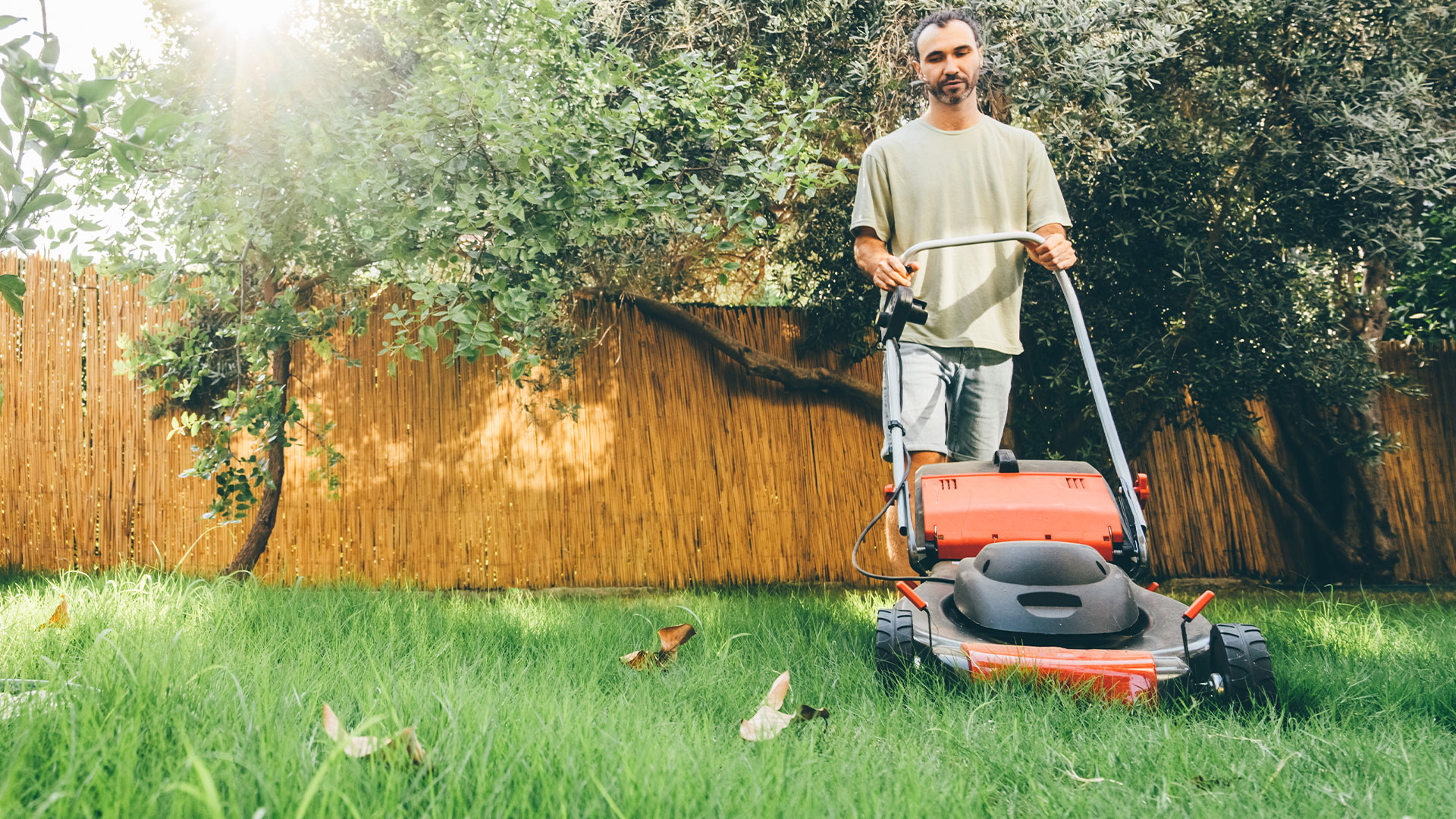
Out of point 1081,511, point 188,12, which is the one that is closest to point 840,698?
point 1081,511

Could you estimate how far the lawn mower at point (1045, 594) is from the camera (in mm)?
1736

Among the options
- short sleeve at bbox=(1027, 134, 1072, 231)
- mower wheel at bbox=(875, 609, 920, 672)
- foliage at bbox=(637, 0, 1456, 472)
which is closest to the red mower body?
mower wheel at bbox=(875, 609, 920, 672)

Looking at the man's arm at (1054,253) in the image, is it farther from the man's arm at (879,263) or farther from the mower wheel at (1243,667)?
the mower wheel at (1243,667)

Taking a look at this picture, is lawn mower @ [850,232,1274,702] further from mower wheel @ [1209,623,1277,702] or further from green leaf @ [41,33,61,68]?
green leaf @ [41,33,61,68]

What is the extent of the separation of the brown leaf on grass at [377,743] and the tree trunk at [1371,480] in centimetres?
486

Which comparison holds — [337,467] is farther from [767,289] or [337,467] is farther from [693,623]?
[767,289]

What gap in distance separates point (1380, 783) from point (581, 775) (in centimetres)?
130

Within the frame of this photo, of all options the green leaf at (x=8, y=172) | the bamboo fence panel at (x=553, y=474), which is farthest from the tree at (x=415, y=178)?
the green leaf at (x=8, y=172)

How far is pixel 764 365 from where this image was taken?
182 inches

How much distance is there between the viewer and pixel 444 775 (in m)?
1.17

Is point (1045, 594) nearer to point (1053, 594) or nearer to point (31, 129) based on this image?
point (1053, 594)

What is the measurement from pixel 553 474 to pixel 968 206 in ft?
8.88

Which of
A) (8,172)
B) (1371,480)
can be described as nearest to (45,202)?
(8,172)

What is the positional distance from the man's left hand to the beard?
2.00 feet
